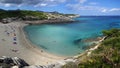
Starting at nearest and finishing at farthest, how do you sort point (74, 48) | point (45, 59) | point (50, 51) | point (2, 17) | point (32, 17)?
1. point (45, 59)
2. point (50, 51)
3. point (74, 48)
4. point (2, 17)
5. point (32, 17)

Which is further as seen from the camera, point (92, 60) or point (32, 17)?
point (32, 17)

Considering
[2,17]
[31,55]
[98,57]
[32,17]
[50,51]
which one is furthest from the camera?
[32,17]

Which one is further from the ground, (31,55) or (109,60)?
(109,60)

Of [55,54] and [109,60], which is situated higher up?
[109,60]

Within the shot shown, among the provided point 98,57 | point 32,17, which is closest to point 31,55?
point 98,57

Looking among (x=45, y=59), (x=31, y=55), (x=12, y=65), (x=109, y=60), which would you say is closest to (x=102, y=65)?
(x=109, y=60)

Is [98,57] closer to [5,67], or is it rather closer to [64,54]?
[5,67]

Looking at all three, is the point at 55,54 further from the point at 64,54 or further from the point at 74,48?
the point at 74,48

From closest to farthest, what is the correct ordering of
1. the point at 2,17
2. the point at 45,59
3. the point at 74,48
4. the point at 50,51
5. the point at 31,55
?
1. the point at 45,59
2. the point at 31,55
3. the point at 50,51
4. the point at 74,48
5. the point at 2,17

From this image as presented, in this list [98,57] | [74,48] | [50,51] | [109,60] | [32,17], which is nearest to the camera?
[109,60]
